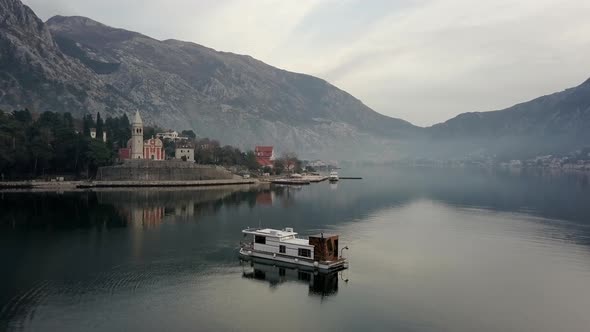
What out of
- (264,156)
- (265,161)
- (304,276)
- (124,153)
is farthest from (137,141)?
(304,276)

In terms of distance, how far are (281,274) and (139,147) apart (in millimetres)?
82382

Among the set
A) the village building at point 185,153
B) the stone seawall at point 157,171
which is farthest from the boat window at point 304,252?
the village building at point 185,153

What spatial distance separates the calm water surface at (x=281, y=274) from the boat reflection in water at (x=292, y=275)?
0.16 m

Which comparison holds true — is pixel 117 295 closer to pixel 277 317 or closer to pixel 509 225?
pixel 277 317

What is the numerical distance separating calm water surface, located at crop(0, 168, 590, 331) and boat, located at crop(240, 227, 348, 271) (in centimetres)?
129

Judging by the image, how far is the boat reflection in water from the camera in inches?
1374

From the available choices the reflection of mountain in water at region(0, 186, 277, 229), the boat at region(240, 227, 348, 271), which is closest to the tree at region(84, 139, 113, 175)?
the reflection of mountain in water at region(0, 186, 277, 229)

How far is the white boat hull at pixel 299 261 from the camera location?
3831 centimetres

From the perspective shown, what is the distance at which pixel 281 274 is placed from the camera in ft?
126

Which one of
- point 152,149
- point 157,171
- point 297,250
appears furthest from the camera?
point 152,149

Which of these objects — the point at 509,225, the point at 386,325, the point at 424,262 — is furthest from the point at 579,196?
the point at 386,325

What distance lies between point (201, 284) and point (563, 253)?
34966 mm

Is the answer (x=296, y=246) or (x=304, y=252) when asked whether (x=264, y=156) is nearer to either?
(x=296, y=246)

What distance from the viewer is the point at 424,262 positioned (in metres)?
42.8
